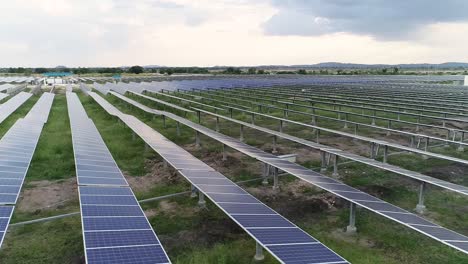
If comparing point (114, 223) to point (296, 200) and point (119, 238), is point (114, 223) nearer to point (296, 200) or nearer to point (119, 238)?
point (119, 238)

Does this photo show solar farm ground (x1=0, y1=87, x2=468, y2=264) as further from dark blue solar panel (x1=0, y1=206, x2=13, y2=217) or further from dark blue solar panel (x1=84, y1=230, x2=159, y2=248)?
dark blue solar panel (x1=84, y1=230, x2=159, y2=248)

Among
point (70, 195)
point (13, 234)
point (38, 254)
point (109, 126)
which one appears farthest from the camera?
point (109, 126)

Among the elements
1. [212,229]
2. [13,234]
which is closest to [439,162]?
A: [212,229]

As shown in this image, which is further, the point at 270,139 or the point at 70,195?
the point at 270,139

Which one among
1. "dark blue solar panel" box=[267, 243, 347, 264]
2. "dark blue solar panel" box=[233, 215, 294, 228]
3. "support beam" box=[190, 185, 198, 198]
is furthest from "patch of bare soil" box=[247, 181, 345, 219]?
"dark blue solar panel" box=[267, 243, 347, 264]

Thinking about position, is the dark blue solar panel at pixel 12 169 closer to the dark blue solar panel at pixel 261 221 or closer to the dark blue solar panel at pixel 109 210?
the dark blue solar panel at pixel 109 210

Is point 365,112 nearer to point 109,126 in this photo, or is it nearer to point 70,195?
point 109,126

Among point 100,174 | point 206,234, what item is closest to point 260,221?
point 206,234
